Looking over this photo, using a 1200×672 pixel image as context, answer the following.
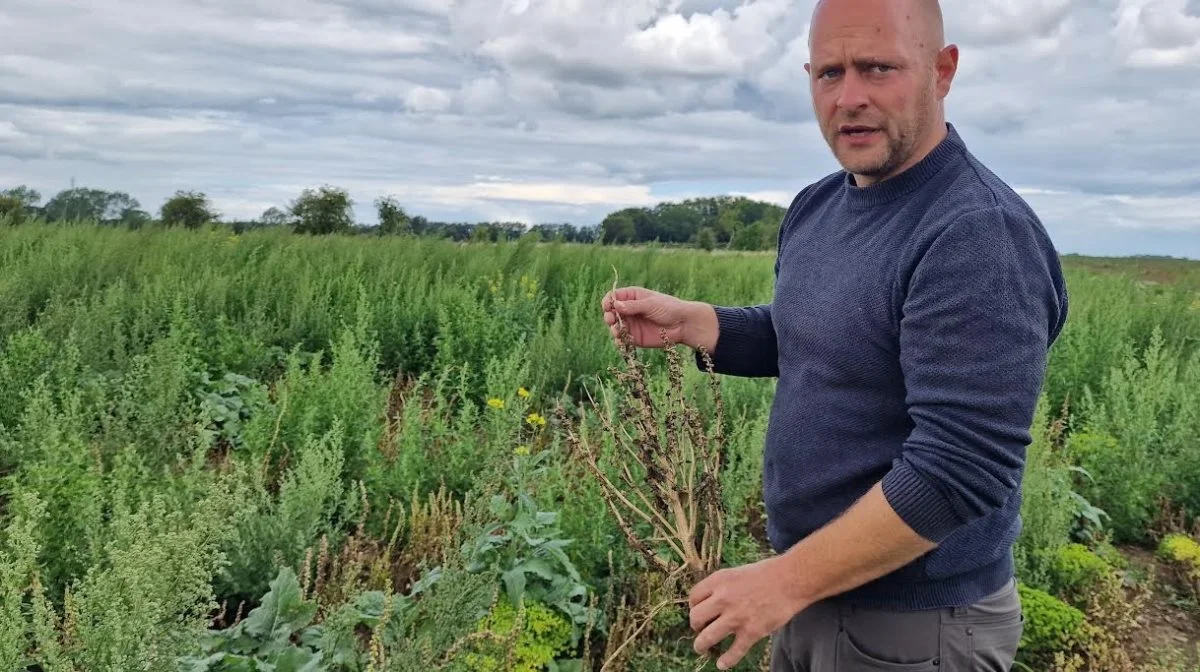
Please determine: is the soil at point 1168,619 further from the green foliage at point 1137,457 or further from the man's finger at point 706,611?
the man's finger at point 706,611

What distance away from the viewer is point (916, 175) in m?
1.71

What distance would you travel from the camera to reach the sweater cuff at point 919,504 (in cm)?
140

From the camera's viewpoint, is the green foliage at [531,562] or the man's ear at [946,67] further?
the green foliage at [531,562]

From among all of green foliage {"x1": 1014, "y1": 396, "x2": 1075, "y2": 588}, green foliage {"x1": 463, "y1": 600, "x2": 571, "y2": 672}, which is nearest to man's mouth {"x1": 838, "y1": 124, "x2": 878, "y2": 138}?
green foliage {"x1": 463, "y1": 600, "x2": 571, "y2": 672}

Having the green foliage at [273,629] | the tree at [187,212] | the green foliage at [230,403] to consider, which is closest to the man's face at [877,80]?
the green foliage at [273,629]

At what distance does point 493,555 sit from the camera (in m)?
2.92

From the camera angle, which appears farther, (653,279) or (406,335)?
(653,279)

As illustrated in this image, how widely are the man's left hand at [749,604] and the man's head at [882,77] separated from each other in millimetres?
803

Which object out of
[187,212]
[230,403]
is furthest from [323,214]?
[230,403]

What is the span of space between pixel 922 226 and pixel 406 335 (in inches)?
210

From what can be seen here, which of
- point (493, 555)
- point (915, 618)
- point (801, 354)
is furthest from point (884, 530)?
point (493, 555)

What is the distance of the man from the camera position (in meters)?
1.40

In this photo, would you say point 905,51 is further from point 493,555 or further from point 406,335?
point 406,335

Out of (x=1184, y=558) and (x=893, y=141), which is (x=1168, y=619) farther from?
(x=893, y=141)
